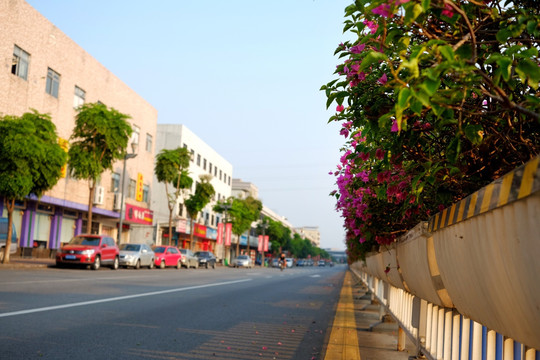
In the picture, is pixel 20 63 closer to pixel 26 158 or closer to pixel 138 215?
pixel 26 158

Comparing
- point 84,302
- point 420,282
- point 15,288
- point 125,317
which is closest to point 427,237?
point 420,282

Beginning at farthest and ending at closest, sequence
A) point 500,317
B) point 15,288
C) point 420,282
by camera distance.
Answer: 1. point 15,288
2. point 420,282
3. point 500,317

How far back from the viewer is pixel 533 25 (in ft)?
6.60

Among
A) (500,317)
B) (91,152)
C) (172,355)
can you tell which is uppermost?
(91,152)

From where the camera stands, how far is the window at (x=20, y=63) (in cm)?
2973

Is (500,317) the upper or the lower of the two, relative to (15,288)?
upper

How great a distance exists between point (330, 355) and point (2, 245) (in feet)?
79.1

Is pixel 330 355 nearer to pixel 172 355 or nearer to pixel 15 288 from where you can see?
pixel 172 355

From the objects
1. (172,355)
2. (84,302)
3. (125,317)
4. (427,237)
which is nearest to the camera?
(427,237)

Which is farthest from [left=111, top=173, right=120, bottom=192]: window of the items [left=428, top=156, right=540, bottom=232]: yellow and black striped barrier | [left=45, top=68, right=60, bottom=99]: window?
[left=428, top=156, right=540, bottom=232]: yellow and black striped barrier

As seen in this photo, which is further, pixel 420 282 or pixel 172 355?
pixel 172 355

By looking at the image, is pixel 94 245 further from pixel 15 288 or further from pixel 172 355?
pixel 172 355

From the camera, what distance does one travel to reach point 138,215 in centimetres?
4612

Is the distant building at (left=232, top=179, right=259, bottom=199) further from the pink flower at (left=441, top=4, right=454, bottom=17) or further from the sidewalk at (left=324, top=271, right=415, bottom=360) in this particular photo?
the pink flower at (left=441, top=4, right=454, bottom=17)
